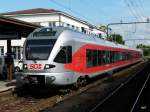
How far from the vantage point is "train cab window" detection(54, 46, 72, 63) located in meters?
18.1

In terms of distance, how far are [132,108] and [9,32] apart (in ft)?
41.7

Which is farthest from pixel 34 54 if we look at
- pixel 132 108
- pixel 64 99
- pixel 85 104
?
pixel 132 108

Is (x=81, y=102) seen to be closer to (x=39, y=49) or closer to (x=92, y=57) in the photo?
(x=39, y=49)

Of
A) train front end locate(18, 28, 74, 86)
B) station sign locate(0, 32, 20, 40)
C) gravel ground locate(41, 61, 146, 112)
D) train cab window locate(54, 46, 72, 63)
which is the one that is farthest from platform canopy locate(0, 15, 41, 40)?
gravel ground locate(41, 61, 146, 112)

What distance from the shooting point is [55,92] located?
67.3 feet

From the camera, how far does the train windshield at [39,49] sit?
18.0m

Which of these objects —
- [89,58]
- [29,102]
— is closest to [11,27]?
[89,58]

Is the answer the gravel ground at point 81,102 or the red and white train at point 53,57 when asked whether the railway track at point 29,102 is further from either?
the red and white train at point 53,57

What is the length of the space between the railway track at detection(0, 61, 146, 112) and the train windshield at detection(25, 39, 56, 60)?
6.07ft

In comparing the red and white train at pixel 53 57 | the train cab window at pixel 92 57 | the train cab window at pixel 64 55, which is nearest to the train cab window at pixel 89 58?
the train cab window at pixel 92 57

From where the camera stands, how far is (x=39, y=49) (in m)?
18.2

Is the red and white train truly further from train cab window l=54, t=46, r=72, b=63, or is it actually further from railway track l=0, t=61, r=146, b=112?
railway track l=0, t=61, r=146, b=112

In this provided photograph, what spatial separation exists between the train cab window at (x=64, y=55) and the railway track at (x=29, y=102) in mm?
1666

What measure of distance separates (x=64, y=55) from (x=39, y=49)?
3.92 ft
